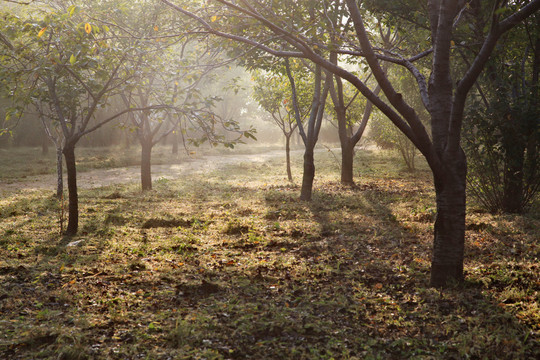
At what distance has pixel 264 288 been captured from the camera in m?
5.70

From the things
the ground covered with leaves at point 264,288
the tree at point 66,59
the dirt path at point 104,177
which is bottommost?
the ground covered with leaves at point 264,288

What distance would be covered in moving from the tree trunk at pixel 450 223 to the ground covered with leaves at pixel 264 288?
0.83 feet

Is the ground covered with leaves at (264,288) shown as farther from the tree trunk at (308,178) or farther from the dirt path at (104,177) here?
the dirt path at (104,177)

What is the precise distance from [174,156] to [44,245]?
26.3 metres

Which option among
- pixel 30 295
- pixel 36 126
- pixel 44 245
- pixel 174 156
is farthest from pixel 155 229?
pixel 36 126

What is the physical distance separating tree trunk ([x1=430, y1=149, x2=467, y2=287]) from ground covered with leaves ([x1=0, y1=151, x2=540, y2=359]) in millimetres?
251

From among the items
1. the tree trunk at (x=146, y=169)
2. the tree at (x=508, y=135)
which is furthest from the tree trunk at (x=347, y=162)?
the tree trunk at (x=146, y=169)

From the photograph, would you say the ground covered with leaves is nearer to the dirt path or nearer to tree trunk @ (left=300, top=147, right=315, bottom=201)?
tree trunk @ (left=300, top=147, right=315, bottom=201)

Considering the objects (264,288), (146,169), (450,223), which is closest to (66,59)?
(264,288)

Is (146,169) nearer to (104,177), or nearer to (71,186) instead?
(104,177)

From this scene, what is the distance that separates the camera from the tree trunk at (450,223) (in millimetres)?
5090

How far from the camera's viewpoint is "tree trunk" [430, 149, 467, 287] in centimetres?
509

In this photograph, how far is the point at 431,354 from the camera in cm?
400

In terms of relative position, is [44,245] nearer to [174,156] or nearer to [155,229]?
[155,229]
